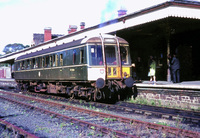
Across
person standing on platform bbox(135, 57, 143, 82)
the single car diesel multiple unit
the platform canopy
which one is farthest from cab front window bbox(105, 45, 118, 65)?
person standing on platform bbox(135, 57, 143, 82)

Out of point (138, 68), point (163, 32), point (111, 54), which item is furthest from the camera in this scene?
point (138, 68)

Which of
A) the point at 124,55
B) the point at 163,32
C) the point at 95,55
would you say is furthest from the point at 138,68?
the point at 95,55

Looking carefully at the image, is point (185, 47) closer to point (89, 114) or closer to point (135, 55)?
point (135, 55)

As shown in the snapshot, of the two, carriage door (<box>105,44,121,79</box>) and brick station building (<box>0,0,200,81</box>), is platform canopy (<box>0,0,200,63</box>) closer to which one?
brick station building (<box>0,0,200,81</box>)

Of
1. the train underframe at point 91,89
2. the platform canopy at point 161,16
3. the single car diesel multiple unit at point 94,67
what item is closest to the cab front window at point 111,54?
the single car diesel multiple unit at point 94,67

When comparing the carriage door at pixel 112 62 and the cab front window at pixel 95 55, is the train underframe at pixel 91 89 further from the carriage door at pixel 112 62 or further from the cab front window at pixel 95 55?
the cab front window at pixel 95 55

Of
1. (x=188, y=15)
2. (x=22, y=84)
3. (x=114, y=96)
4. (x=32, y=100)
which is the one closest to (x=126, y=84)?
(x=114, y=96)

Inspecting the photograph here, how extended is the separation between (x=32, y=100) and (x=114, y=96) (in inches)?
191

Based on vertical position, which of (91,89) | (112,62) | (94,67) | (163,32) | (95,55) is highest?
(163,32)

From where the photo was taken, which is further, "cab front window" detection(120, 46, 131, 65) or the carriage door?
"cab front window" detection(120, 46, 131, 65)

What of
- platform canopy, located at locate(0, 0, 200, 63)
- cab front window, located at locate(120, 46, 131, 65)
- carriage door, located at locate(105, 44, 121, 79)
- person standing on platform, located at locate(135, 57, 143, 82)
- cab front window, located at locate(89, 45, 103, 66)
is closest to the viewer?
platform canopy, located at locate(0, 0, 200, 63)

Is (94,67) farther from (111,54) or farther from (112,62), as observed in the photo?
(111,54)

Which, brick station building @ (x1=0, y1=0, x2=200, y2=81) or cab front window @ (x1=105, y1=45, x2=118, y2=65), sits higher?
brick station building @ (x1=0, y1=0, x2=200, y2=81)

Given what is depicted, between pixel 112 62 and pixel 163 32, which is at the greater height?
pixel 163 32
